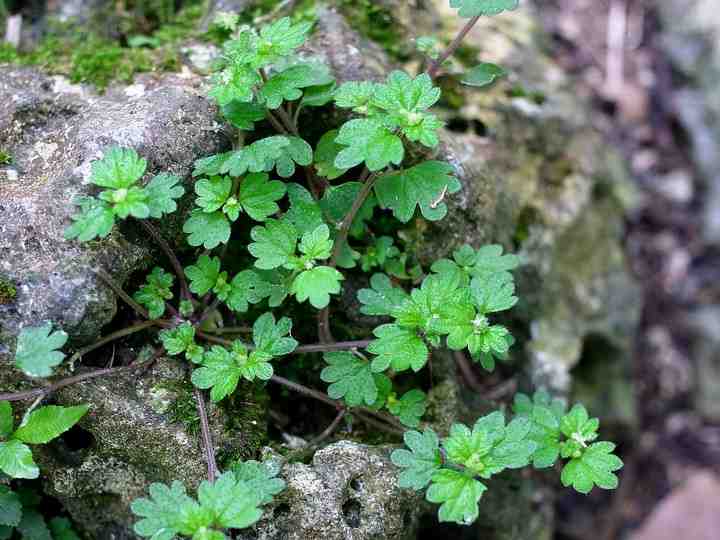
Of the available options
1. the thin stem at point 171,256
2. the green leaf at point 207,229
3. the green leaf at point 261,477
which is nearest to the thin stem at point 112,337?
the thin stem at point 171,256

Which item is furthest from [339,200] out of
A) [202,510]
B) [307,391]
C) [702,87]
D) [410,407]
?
[702,87]

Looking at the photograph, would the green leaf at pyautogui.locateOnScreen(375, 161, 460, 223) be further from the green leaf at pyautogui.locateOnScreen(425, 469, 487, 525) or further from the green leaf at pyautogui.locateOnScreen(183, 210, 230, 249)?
the green leaf at pyautogui.locateOnScreen(425, 469, 487, 525)

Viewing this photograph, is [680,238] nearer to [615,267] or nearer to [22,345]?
[615,267]

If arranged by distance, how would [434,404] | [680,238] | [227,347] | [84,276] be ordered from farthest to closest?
[680,238], [434,404], [227,347], [84,276]

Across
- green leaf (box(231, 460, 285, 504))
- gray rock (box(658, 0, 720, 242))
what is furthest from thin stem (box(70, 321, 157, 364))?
gray rock (box(658, 0, 720, 242))

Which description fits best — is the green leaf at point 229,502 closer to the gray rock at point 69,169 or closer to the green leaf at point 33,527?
the gray rock at point 69,169

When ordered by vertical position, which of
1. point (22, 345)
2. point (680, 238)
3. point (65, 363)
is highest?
point (22, 345)

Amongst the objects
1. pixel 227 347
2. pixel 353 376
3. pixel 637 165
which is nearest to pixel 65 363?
pixel 227 347
